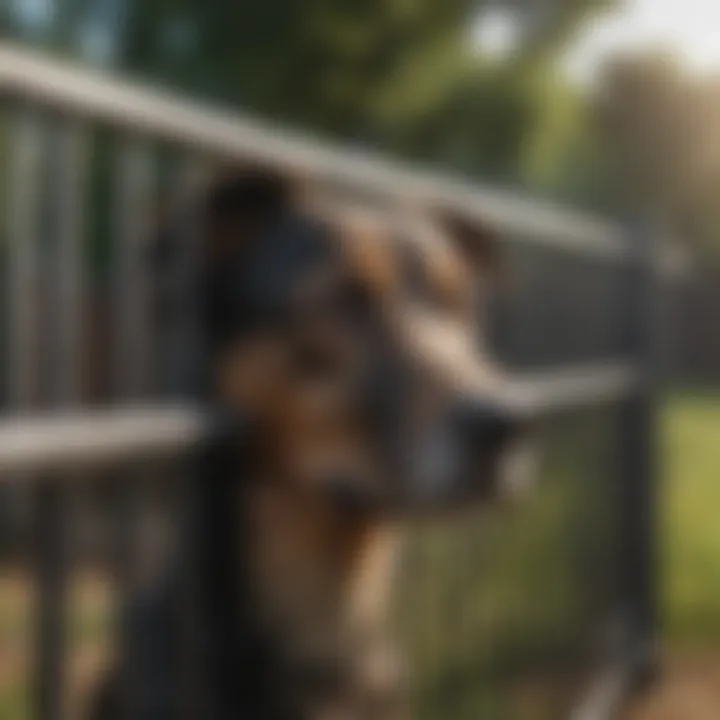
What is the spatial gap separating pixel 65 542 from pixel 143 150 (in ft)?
2.02

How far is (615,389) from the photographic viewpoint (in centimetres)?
647

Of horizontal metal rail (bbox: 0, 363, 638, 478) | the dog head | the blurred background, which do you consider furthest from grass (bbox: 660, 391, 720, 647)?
horizontal metal rail (bbox: 0, 363, 638, 478)

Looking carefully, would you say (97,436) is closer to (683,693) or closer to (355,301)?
(355,301)

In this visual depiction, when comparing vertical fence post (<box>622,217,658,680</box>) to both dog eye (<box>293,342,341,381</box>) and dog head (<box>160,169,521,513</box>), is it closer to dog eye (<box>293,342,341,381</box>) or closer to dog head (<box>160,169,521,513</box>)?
dog head (<box>160,169,521,513</box>)

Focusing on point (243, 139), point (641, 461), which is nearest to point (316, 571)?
point (243, 139)

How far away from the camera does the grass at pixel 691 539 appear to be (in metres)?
8.20

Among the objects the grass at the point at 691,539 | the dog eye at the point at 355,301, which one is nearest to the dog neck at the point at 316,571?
the dog eye at the point at 355,301

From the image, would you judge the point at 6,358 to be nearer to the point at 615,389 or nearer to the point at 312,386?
the point at 312,386

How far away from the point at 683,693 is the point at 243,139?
451 cm

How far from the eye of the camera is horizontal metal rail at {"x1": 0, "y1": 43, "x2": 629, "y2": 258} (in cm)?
242

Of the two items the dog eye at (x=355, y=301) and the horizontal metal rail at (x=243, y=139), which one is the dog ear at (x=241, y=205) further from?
the dog eye at (x=355, y=301)

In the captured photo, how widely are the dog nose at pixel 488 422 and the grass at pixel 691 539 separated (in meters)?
4.11

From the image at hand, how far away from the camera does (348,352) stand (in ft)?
12.2

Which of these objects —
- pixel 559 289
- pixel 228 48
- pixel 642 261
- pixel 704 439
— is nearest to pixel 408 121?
pixel 228 48
